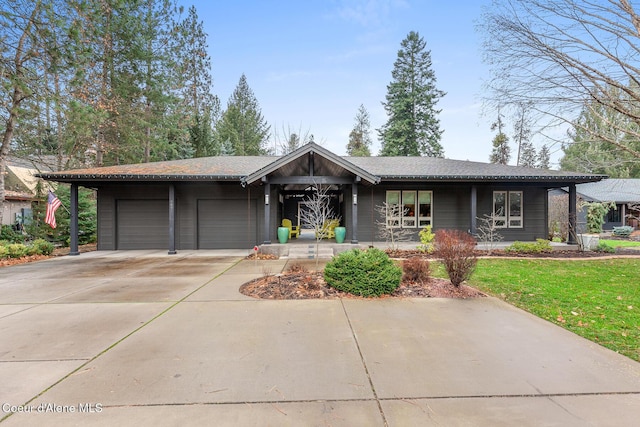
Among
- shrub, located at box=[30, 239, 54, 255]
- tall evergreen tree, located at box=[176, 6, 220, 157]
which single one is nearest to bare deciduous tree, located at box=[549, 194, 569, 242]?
shrub, located at box=[30, 239, 54, 255]

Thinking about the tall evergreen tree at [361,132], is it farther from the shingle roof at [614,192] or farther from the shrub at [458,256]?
the shrub at [458,256]

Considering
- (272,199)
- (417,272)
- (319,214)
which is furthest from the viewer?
(272,199)

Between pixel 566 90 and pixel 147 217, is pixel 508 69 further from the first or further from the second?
pixel 147 217

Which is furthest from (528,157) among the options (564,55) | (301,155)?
(301,155)

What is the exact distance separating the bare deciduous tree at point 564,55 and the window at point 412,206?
6.71 m

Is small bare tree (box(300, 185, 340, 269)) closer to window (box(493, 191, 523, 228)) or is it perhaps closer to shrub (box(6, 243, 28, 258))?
window (box(493, 191, 523, 228))

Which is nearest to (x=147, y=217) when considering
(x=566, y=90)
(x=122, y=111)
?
(x=122, y=111)

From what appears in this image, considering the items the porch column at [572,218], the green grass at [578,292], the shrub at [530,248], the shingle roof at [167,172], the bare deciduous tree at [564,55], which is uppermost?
the bare deciduous tree at [564,55]

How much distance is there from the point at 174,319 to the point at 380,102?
1368 inches

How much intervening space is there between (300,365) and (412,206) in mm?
11636

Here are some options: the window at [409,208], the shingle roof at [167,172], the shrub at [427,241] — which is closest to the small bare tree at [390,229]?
the window at [409,208]

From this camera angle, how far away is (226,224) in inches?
514

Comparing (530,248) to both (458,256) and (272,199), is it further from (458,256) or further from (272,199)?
(272,199)

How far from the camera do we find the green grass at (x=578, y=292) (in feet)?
12.9
